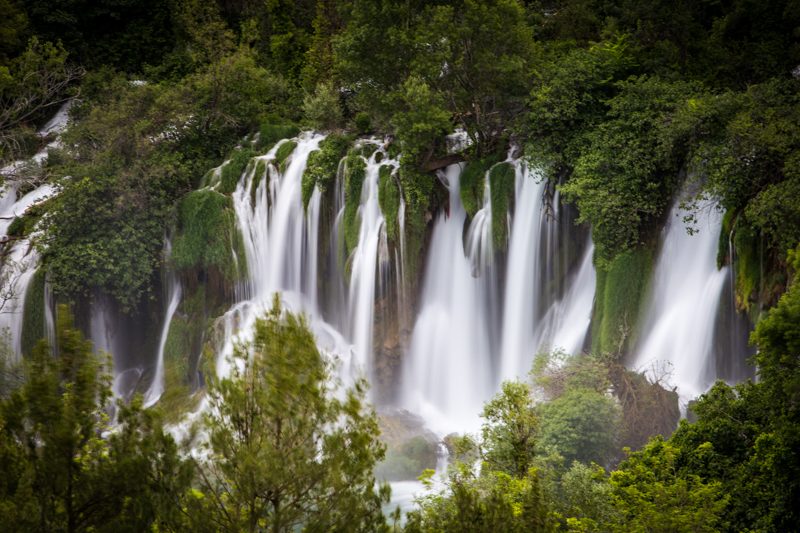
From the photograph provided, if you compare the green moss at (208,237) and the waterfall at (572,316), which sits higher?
the green moss at (208,237)

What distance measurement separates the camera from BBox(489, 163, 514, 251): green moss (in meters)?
22.9

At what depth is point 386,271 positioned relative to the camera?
24562mm

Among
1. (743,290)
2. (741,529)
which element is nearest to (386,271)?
(743,290)

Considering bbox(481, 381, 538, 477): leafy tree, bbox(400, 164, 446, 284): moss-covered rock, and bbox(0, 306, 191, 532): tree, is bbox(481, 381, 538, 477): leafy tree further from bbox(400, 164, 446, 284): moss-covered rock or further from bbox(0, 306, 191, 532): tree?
bbox(400, 164, 446, 284): moss-covered rock

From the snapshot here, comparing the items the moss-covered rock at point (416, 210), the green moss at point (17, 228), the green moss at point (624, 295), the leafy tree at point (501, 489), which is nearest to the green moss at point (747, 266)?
the green moss at point (624, 295)

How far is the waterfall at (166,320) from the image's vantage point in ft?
85.4

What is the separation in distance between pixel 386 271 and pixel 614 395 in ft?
29.7

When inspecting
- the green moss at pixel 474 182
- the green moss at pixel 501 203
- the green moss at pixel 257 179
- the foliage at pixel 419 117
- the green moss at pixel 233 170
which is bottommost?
the green moss at pixel 501 203

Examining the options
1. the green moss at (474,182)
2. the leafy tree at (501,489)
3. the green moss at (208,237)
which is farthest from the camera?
the green moss at (208,237)

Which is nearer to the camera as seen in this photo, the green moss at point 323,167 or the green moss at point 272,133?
the green moss at point 323,167

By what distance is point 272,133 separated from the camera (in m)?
29.3

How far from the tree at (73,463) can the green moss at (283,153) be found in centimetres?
1978

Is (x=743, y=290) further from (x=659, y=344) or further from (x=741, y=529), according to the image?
(x=741, y=529)

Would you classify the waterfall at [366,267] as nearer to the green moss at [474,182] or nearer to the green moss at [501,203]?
the green moss at [474,182]
